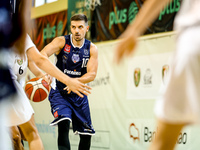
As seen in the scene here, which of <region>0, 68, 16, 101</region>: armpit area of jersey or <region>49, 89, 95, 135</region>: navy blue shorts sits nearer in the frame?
<region>0, 68, 16, 101</region>: armpit area of jersey

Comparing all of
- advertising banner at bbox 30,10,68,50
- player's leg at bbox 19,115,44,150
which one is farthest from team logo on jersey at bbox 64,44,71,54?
advertising banner at bbox 30,10,68,50

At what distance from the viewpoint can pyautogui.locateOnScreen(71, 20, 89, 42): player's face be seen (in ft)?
20.6

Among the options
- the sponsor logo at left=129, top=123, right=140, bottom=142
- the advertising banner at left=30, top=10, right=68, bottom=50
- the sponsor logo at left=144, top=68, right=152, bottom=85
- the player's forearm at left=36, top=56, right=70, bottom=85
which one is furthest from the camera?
the advertising banner at left=30, top=10, right=68, bottom=50

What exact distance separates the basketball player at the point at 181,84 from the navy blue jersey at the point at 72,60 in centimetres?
400

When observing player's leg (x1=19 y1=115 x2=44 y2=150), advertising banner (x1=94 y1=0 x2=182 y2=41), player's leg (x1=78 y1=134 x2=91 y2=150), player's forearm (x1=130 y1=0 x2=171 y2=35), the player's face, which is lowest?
player's leg (x1=78 y1=134 x2=91 y2=150)

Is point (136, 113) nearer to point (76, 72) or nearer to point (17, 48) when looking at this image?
point (76, 72)

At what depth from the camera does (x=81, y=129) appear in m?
5.93

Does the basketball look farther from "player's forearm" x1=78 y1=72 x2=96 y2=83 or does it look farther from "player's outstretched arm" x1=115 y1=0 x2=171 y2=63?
"player's outstretched arm" x1=115 y1=0 x2=171 y2=63

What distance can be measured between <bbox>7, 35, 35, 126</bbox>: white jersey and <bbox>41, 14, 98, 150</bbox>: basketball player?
3.03 ft

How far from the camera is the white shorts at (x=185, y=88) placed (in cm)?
190

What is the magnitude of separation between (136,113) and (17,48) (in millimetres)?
6444

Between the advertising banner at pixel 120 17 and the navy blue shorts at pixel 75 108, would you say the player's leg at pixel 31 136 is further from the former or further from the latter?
the advertising banner at pixel 120 17

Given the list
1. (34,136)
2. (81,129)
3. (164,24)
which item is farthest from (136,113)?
(34,136)

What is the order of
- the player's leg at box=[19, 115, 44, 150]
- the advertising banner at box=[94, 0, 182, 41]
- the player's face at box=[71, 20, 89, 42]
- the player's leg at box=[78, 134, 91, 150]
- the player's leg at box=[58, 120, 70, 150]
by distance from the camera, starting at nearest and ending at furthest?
1. the player's leg at box=[19, 115, 44, 150]
2. the player's leg at box=[58, 120, 70, 150]
3. the player's leg at box=[78, 134, 91, 150]
4. the player's face at box=[71, 20, 89, 42]
5. the advertising banner at box=[94, 0, 182, 41]
